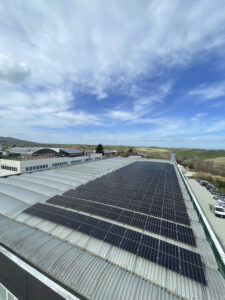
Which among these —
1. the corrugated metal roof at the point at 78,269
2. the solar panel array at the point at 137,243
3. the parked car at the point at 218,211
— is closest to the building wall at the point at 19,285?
the corrugated metal roof at the point at 78,269

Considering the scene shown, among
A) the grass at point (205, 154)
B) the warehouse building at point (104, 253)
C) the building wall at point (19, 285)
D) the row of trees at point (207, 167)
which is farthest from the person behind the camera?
the grass at point (205, 154)

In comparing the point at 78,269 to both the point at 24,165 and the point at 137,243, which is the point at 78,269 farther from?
the point at 24,165

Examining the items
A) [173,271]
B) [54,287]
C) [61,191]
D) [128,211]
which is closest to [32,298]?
[54,287]

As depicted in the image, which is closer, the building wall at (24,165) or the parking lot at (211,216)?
the parking lot at (211,216)

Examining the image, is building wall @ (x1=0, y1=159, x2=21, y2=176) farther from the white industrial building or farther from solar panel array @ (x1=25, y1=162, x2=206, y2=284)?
solar panel array @ (x1=25, y1=162, x2=206, y2=284)

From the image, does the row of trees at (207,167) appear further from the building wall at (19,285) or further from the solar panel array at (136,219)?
the building wall at (19,285)

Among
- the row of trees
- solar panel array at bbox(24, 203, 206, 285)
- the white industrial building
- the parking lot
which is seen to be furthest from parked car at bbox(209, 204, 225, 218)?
the row of trees

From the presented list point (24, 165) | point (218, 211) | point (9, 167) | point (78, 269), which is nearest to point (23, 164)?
point (24, 165)

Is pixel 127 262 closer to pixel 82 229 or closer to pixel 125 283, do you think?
pixel 125 283
